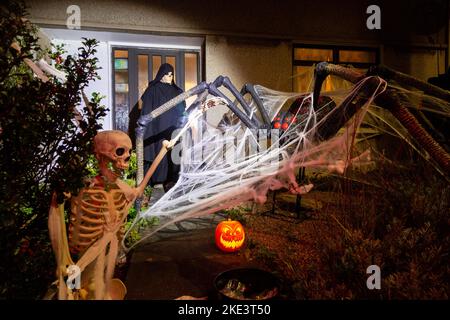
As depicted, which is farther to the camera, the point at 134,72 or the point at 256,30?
the point at 134,72

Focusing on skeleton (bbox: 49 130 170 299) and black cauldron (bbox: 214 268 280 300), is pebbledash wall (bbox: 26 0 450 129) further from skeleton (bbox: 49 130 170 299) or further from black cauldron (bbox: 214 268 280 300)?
black cauldron (bbox: 214 268 280 300)

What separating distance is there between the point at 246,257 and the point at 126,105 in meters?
6.94

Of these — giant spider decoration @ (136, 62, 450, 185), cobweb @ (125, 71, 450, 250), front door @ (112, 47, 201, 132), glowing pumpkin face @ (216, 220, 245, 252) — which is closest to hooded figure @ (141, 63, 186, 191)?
cobweb @ (125, 71, 450, 250)

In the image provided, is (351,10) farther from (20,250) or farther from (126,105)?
(20,250)

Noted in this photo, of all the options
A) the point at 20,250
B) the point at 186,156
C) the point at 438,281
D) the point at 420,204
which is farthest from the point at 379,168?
the point at 20,250

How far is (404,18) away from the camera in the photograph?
995 centimetres

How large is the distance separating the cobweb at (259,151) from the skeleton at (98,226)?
44.1 inches

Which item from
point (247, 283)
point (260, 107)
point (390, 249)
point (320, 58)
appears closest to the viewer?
point (247, 283)

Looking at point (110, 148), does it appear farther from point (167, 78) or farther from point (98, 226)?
point (167, 78)

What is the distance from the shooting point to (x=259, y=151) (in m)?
6.54

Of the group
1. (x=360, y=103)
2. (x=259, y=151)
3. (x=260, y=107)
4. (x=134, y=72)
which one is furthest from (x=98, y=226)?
(x=134, y=72)

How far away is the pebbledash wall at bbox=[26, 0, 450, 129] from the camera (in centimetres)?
844

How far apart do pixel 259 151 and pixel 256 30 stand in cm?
436

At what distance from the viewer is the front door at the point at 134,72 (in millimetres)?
9555
